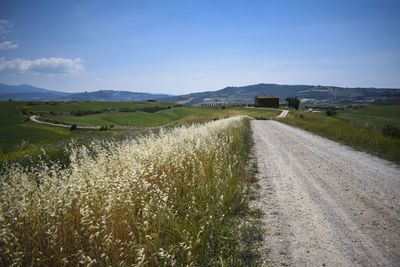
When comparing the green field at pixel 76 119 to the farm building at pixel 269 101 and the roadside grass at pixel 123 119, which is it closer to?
the roadside grass at pixel 123 119

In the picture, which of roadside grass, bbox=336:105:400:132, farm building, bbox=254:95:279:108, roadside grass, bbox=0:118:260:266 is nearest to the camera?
roadside grass, bbox=0:118:260:266

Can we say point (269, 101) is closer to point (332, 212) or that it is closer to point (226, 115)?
point (226, 115)

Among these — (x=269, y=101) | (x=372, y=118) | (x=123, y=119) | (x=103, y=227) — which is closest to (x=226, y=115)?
(x=372, y=118)

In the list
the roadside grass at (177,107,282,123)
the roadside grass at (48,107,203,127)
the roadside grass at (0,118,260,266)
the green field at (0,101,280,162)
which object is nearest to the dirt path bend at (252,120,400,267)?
the roadside grass at (0,118,260,266)

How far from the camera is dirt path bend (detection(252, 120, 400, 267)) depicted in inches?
145

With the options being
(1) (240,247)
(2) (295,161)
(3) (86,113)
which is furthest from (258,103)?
(1) (240,247)

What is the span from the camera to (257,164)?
10.1 meters

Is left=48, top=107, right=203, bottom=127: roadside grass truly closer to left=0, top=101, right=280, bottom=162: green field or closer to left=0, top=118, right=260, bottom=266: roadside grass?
left=0, top=101, right=280, bottom=162: green field

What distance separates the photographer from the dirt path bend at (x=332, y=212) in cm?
369

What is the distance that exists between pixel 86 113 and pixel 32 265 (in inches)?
4733

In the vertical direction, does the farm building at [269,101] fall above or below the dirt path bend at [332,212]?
above

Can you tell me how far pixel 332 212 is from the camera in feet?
16.9

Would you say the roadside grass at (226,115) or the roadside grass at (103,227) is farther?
the roadside grass at (226,115)

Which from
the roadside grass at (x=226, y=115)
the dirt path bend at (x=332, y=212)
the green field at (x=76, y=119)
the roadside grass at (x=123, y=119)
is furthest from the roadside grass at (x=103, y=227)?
the roadside grass at (x=123, y=119)
